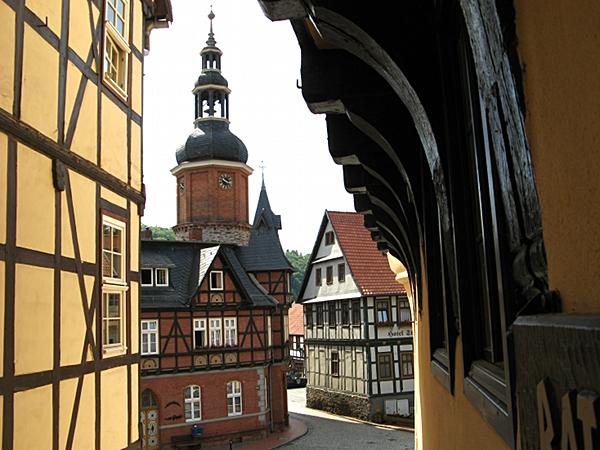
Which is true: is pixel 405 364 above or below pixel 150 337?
below

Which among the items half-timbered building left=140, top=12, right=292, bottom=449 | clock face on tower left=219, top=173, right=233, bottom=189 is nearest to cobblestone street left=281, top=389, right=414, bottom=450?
half-timbered building left=140, top=12, right=292, bottom=449

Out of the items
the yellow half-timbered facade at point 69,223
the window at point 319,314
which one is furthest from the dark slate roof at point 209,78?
the yellow half-timbered facade at point 69,223

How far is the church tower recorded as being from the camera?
129ft

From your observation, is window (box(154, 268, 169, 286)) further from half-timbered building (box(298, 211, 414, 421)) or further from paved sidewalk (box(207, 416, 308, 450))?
half-timbered building (box(298, 211, 414, 421))

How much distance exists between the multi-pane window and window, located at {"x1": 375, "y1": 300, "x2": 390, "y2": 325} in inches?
810

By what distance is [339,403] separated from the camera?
3038cm

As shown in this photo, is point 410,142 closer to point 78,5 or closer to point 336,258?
point 78,5

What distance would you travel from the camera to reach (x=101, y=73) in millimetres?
7852

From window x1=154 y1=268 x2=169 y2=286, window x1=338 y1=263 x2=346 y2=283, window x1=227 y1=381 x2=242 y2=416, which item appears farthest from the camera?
window x1=338 y1=263 x2=346 y2=283

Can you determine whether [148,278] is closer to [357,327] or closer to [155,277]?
[155,277]

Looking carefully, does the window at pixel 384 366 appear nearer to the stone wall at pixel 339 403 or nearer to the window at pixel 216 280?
the stone wall at pixel 339 403

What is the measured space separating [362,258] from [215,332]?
7320 mm

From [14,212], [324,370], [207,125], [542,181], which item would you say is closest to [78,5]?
[14,212]

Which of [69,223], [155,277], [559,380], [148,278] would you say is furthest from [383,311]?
[559,380]
